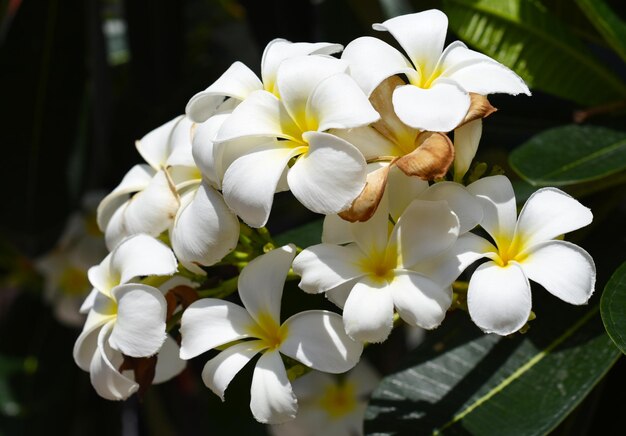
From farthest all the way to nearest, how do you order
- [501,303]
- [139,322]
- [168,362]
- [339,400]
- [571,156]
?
[339,400]
[571,156]
[168,362]
[139,322]
[501,303]

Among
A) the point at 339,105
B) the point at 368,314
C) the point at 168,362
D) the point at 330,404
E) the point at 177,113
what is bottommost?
the point at 330,404

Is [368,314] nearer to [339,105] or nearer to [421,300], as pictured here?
[421,300]

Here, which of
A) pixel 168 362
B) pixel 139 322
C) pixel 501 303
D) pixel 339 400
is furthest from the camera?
pixel 339 400

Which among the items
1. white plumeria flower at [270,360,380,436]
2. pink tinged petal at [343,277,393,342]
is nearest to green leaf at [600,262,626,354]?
pink tinged petal at [343,277,393,342]

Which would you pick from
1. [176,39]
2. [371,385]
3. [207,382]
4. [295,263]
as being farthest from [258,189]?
[176,39]

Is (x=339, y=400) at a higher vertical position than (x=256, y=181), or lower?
lower

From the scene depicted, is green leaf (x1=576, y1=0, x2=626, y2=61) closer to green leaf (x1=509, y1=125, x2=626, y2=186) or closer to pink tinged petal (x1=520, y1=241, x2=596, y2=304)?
green leaf (x1=509, y1=125, x2=626, y2=186)

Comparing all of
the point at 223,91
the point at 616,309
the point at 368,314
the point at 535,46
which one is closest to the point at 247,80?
the point at 223,91

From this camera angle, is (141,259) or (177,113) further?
(177,113)
